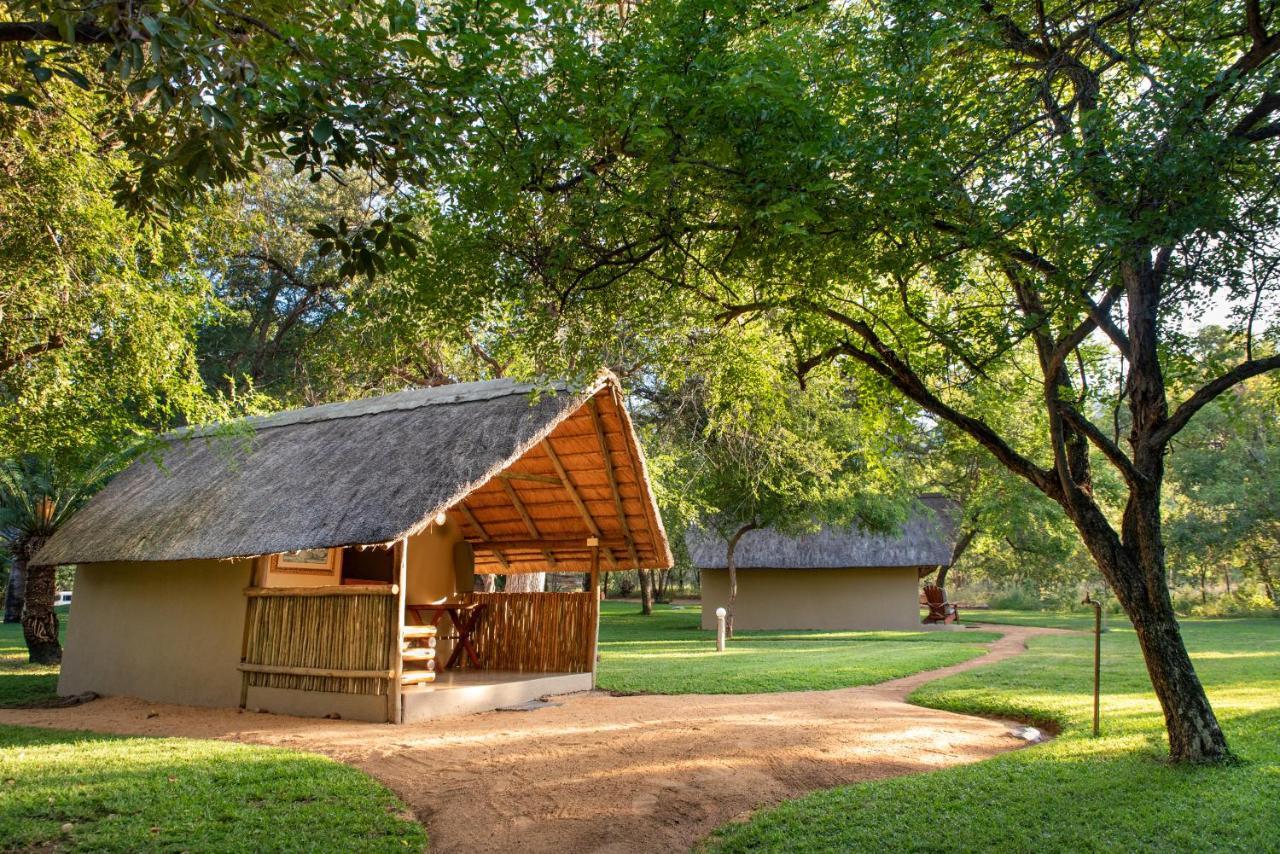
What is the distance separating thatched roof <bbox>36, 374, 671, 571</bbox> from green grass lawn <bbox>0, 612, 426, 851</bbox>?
251 centimetres

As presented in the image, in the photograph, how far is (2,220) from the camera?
825 centimetres

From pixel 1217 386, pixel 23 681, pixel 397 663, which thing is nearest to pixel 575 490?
pixel 397 663

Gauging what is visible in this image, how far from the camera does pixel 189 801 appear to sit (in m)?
6.30

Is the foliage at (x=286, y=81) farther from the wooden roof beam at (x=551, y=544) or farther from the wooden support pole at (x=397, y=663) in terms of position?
the wooden roof beam at (x=551, y=544)

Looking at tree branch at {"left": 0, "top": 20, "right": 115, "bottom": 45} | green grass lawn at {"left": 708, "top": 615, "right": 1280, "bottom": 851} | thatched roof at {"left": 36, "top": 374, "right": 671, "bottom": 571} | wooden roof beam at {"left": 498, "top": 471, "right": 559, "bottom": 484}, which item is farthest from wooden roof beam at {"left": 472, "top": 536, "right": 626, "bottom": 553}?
tree branch at {"left": 0, "top": 20, "right": 115, "bottom": 45}

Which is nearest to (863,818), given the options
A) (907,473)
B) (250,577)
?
(250,577)

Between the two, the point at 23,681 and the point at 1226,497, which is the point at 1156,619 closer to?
the point at 23,681

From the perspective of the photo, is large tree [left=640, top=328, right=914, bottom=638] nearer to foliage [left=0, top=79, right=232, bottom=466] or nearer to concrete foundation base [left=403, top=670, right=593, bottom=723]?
concrete foundation base [left=403, top=670, right=593, bottom=723]

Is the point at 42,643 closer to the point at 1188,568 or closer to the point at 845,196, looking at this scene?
the point at 845,196

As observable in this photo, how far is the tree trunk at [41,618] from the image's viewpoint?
16.2 metres

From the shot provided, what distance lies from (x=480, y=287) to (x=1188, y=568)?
4047 cm

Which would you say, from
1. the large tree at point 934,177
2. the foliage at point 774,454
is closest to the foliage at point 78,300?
the large tree at point 934,177

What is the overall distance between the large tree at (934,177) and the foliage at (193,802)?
399cm

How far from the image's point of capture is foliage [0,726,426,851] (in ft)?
18.2
